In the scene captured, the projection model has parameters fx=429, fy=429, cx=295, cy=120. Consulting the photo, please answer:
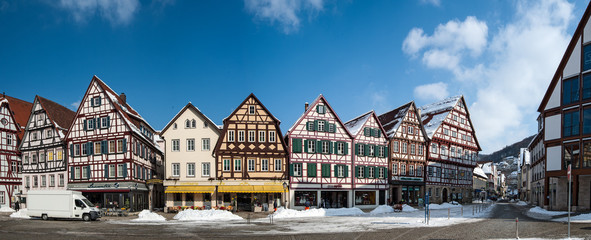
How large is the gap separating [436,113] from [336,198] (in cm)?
2198

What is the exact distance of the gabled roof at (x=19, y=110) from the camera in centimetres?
5283

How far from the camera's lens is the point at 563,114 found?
39.7 m

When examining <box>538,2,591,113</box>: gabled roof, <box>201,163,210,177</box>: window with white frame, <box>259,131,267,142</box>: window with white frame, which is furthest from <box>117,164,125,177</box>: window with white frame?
<box>538,2,591,113</box>: gabled roof

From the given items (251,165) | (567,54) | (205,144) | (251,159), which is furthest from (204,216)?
(567,54)

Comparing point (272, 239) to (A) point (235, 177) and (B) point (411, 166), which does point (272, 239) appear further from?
(B) point (411, 166)

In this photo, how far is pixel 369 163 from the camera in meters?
49.6

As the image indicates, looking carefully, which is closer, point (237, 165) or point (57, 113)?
point (237, 165)

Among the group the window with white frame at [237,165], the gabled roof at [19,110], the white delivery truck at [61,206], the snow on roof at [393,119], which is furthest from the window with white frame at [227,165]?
the gabled roof at [19,110]

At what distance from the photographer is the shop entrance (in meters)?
48.5

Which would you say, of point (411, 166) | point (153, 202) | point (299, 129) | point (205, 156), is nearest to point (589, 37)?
point (411, 166)

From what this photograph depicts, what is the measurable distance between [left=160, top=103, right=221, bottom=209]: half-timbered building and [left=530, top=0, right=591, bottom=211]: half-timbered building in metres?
32.6

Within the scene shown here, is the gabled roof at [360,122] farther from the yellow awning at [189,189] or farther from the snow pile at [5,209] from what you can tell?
the snow pile at [5,209]

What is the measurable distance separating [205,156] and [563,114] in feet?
113

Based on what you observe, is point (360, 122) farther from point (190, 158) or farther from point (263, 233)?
point (263, 233)
